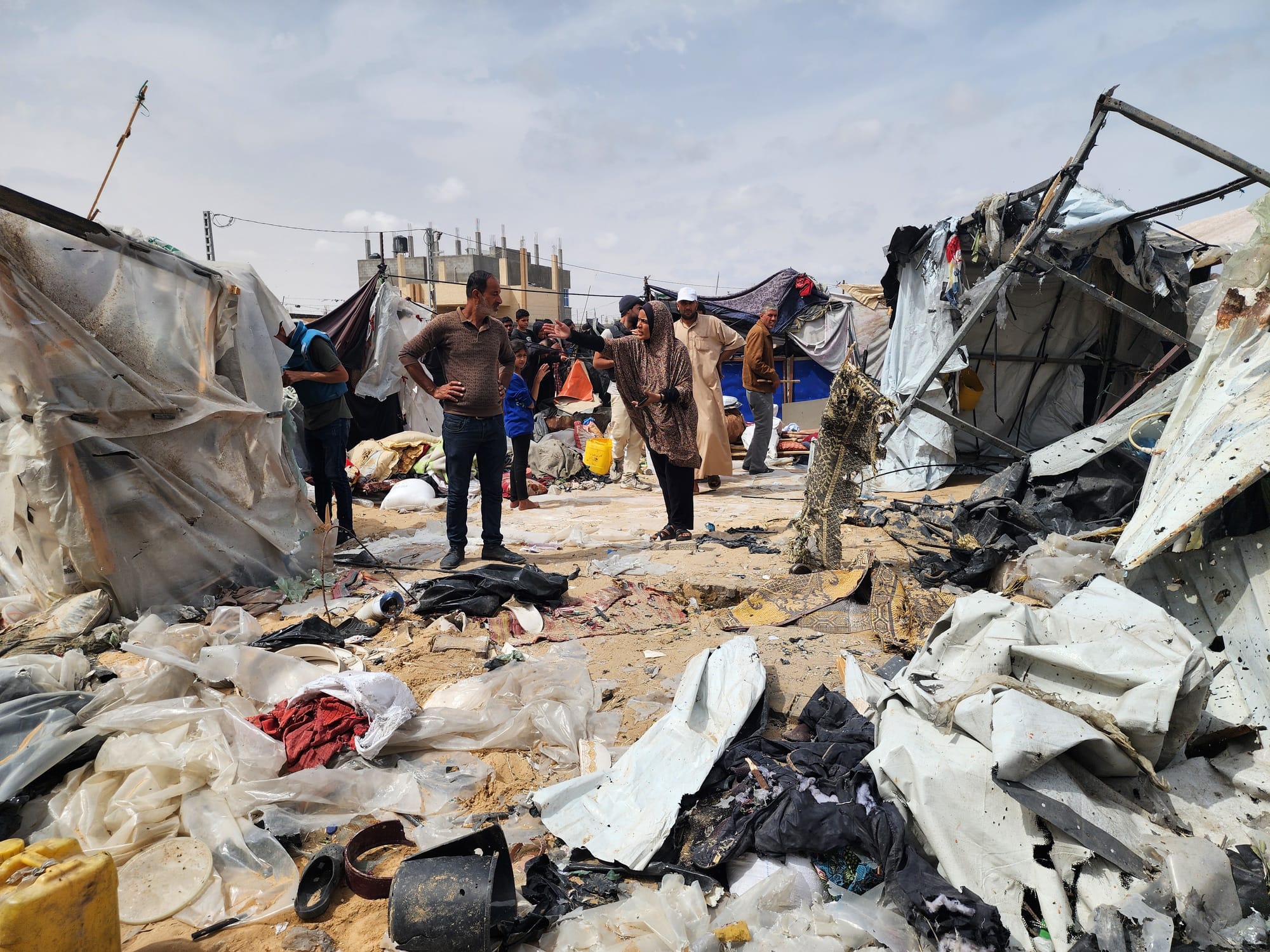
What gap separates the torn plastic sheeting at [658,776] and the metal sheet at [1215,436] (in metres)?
1.68

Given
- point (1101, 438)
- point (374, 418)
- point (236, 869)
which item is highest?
point (374, 418)

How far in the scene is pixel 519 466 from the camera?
24.3ft

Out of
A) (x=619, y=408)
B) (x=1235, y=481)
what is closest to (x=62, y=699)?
(x=1235, y=481)

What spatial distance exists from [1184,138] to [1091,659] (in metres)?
4.10

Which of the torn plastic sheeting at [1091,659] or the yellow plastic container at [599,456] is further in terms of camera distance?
the yellow plastic container at [599,456]

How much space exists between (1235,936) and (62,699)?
11.6 ft

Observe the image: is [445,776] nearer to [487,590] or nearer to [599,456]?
[487,590]

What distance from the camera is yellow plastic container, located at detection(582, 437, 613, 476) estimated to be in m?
8.99

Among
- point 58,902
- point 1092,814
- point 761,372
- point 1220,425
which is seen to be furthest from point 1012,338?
point 58,902

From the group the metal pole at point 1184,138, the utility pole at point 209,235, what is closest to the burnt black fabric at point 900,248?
the metal pole at point 1184,138

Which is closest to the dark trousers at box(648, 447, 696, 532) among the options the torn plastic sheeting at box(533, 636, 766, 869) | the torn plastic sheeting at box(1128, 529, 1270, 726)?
the torn plastic sheeting at box(533, 636, 766, 869)

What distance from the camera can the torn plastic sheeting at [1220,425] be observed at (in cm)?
256

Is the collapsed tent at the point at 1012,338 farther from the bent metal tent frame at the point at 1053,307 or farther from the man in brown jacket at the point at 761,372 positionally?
the man in brown jacket at the point at 761,372

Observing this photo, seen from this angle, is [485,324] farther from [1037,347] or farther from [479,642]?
[1037,347]
